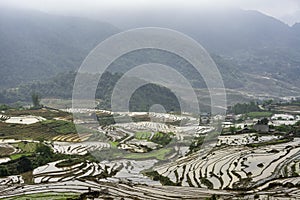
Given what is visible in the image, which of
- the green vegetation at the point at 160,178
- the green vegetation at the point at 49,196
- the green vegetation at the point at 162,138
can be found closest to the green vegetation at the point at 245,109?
the green vegetation at the point at 162,138

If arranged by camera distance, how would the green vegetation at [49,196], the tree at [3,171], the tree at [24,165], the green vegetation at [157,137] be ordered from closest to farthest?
the green vegetation at [49,196], the tree at [3,171], the tree at [24,165], the green vegetation at [157,137]

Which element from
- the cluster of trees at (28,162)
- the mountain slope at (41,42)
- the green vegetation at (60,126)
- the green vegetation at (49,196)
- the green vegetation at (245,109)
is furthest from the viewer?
the mountain slope at (41,42)

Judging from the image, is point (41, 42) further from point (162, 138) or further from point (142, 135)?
point (162, 138)

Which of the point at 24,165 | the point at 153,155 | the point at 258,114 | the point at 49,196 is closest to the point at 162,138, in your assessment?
the point at 153,155

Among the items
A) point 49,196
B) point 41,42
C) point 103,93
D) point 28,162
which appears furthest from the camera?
point 41,42

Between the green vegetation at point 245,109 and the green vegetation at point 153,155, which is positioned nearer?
the green vegetation at point 153,155

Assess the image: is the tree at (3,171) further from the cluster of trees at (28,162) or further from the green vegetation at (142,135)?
the green vegetation at (142,135)

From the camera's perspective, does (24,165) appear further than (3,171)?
Yes

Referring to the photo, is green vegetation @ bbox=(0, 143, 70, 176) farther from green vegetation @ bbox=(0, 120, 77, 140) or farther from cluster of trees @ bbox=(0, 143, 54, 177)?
green vegetation @ bbox=(0, 120, 77, 140)

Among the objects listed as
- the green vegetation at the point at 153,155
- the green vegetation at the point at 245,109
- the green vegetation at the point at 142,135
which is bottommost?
the green vegetation at the point at 153,155

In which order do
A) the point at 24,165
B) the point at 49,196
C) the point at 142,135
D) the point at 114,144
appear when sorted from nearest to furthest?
the point at 49,196 → the point at 24,165 → the point at 114,144 → the point at 142,135

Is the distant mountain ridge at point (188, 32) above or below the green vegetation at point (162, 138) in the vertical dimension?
above
